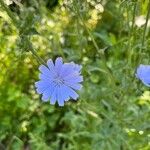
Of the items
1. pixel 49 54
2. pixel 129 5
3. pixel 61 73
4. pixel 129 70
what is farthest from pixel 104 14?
pixel 61 73

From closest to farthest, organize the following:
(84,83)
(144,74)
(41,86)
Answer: (41,86) < (144,74) < (84,83)

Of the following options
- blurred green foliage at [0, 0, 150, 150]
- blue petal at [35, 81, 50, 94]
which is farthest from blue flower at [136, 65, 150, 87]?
blue petal at [35, 81, 50, 94]

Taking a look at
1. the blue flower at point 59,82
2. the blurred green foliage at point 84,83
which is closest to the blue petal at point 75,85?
the blue flower at point 59,82

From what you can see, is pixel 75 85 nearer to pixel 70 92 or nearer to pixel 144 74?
pixel 70 92

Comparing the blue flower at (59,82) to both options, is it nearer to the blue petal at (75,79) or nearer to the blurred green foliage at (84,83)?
the blue petal at (75,79)

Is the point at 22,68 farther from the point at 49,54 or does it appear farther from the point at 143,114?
the point at 143,114

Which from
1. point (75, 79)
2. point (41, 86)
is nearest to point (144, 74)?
point (75, 79)
